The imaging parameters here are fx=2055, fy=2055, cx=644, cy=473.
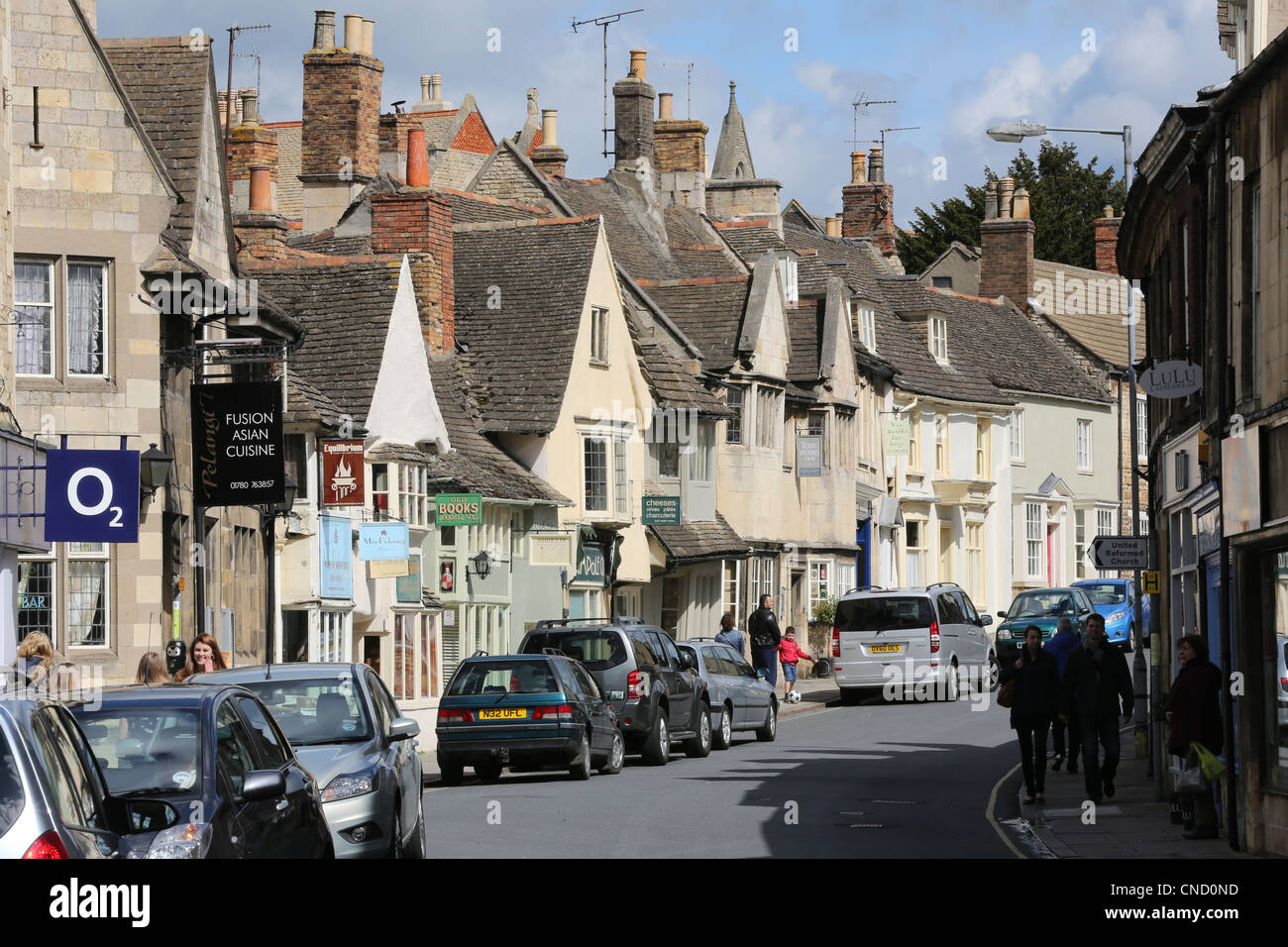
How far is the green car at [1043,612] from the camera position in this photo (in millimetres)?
42188

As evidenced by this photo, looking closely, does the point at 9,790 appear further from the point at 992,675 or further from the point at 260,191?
the point at 992,675

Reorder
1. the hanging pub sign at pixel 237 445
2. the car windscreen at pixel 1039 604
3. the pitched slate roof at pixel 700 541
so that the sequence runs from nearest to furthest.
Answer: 1. the hanging pub sign at pixel 237 445
2. the car windscreen at pixel 1039 604
3. the pitched slate roof at pixel 700 541

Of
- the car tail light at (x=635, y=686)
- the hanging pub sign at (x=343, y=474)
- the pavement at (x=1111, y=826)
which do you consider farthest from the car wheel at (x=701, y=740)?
the hanging pub sign at (x=343, y=474)

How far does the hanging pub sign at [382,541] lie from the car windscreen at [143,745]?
65.7 feet

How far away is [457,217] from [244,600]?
787 inches

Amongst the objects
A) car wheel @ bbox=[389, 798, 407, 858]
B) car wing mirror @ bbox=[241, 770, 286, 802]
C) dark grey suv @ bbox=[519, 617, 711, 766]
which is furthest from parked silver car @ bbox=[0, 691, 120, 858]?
dark grey suv @ bbox=[519, 617, 711, 766]

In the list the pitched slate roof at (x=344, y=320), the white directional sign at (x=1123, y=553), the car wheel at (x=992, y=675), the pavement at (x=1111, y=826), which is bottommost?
the pavement at (x=1111, y=826)

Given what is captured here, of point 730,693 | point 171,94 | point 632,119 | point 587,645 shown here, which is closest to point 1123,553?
point 587,645

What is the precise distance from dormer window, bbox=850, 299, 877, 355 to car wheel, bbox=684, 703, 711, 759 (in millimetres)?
26915

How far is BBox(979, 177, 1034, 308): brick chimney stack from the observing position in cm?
6931

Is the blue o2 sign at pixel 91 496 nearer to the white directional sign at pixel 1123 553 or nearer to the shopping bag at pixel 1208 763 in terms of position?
Result: the shopping bag at pixel 1208 763

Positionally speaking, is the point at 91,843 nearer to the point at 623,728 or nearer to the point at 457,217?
the point at 623,728

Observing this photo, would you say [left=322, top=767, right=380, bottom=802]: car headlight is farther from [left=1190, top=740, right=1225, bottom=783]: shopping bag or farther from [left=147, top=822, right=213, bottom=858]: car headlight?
[left=1190, top=740, right=1225, bottom=783]: shopping bag
